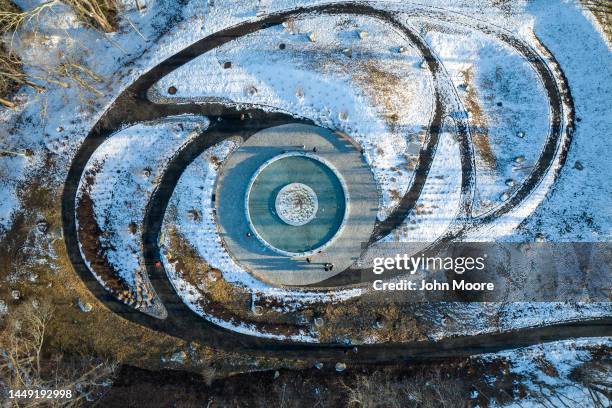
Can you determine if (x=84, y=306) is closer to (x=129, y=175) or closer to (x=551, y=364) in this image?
(x=129, y=175)

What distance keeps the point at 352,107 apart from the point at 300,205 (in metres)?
8.47

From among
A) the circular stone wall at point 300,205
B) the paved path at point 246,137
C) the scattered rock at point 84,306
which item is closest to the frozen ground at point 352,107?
the paved path at point 246,137

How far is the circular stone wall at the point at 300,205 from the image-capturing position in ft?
113

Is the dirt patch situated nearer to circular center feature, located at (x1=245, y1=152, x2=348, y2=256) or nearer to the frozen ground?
the frozen ground

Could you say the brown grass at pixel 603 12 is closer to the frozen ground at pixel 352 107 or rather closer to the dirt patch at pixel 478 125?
the frozen ground at pixel 352 107

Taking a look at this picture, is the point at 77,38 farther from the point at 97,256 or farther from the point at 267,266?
the point at 267,266

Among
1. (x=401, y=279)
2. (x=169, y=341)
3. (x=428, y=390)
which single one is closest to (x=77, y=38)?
(x=169, y=341)

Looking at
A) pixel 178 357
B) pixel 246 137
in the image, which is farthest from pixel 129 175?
pixel 178 357

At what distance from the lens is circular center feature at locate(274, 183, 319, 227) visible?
34.3 metres

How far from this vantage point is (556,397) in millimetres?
32906

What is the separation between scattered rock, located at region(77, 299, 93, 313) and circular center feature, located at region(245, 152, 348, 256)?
13.9 metres

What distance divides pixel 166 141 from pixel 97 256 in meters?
10.3

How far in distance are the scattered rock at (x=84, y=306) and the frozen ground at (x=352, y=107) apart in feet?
11.2

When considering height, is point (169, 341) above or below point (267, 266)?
below
